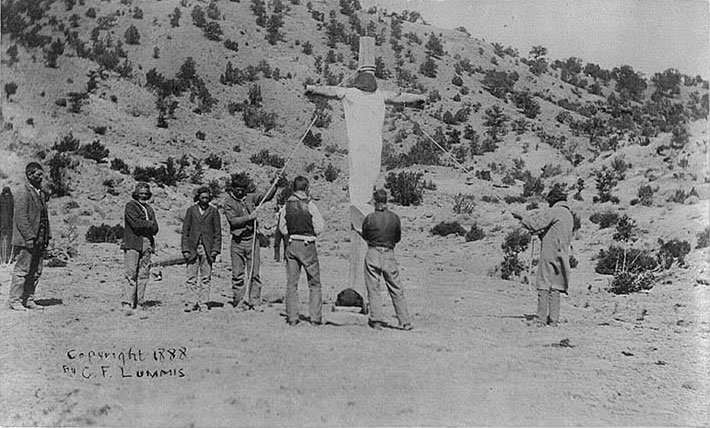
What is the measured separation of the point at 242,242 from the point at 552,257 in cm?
352

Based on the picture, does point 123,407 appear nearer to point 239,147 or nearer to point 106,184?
point 106,184

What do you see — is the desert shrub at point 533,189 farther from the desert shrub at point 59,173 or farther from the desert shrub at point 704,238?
the desert shrub at point 59,173

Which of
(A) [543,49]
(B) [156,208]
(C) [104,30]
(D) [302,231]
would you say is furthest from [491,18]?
(A) [543,49]

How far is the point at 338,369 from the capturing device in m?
6.25

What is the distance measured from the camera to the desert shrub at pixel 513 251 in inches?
508

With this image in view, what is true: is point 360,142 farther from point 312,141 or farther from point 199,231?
point 312,141

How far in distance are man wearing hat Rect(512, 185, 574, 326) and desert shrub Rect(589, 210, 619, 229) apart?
8.00 meters

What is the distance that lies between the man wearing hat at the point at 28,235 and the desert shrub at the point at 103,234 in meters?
5.43

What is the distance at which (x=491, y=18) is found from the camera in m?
16.9

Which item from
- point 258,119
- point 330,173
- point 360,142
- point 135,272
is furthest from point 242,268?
point 258,119

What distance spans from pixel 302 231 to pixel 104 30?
78.3ft

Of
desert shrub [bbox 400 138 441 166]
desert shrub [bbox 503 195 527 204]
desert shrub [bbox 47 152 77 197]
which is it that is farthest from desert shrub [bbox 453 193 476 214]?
desert shrub [bbox 47 152 77 197]

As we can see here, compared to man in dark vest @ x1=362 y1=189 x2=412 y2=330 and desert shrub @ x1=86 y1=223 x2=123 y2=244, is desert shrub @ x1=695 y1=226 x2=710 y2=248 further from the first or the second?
desert shrub @ x1=86 y1=223 x2=123 y2=244

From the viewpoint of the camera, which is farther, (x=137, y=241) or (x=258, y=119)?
(x=258, y=119)
